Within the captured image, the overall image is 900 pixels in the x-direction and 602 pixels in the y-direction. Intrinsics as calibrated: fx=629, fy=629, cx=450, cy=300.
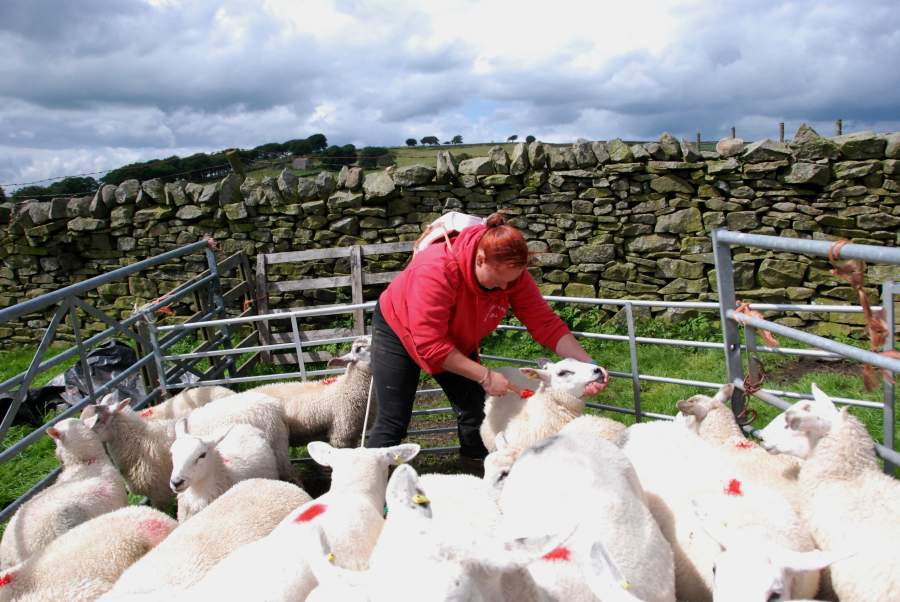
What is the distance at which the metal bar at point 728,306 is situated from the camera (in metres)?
3.18

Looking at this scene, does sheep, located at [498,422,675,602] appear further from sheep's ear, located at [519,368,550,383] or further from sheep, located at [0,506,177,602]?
sheep, located at [0,506,177,602]

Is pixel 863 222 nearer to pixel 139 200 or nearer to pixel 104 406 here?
pixel 104 406

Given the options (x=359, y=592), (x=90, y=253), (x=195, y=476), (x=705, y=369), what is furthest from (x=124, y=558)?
(x=90, y=253)

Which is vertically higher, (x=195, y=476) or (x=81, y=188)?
(x=81, y=188)

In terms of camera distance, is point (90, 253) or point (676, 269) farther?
point (90, 253)

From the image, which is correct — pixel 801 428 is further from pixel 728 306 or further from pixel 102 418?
pixel 102 418

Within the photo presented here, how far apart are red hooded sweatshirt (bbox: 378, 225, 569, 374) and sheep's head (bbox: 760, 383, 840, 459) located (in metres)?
1.42

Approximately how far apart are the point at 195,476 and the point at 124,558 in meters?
0.50

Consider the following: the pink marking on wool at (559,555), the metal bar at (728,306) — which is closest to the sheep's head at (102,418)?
the pink marking on wool at (559,555)

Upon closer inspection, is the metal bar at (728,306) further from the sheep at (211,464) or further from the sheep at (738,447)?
the sheep at (211,464)

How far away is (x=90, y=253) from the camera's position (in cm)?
835

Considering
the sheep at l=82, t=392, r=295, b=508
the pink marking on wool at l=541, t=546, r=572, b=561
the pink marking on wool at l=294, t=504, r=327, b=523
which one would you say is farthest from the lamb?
the sheep at l=82, t=392, r=295, b=508

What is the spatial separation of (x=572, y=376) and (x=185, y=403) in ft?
9.75

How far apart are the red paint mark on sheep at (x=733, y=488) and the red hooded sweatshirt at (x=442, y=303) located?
1.34 m
